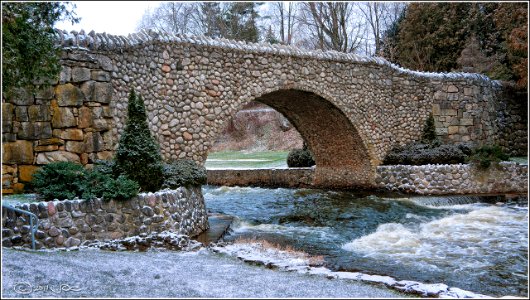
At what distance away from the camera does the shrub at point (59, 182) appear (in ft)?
26.4

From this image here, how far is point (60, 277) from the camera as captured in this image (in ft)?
18.7

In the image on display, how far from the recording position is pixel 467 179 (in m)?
16.6

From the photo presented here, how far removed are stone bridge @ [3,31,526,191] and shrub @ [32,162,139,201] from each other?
1.63 m

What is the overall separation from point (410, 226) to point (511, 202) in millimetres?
4727

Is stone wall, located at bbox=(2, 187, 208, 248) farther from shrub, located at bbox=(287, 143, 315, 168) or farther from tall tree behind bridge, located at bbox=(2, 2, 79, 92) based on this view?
shrub, located at bbox=(287, 143, 315, 168)

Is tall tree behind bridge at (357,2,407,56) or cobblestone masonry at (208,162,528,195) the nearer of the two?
cobblestone masonry at (208,162,528,195)

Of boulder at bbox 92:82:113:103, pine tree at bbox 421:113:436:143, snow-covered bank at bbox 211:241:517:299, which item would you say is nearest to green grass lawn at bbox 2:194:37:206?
boulder at bbox 92:82:113:103

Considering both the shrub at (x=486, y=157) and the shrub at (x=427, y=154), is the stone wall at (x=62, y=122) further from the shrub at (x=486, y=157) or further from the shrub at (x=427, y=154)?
the shrub at (x=486, y=157)

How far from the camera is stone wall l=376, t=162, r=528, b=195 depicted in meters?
16.5

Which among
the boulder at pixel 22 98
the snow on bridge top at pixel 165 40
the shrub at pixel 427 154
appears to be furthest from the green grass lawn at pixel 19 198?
the shrub at pixel 427 154

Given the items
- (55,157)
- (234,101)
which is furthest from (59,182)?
(234,101)

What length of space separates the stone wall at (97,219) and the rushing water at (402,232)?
1.84 meters

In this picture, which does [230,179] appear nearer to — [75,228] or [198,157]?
[198,157]

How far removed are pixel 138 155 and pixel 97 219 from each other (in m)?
1.68
